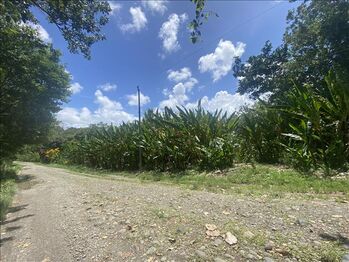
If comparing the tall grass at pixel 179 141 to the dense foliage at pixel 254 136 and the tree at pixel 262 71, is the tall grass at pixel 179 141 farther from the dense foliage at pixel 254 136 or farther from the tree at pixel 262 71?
the tree at pixel 262 71

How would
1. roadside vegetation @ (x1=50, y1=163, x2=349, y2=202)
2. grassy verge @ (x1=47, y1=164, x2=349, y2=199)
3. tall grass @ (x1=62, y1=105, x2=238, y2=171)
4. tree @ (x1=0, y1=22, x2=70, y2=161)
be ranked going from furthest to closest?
tree @ (x1=0, y1=22, x2=70, y2=161) < tall grass @ (x1=62, y1=105, x2=238, y2=171) < grassy verge @ (x1=47, y1=164, x2=349, y2=199) < roadside vegetation @ (x1=50, y1=163, x2=349, y2=202)

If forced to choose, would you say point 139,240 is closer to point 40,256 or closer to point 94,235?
point 94,235

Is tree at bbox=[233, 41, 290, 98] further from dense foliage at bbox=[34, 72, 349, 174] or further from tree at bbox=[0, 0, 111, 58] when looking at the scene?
tree at bbox=[0, 0, 111, 58]

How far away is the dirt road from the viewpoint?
13.3ft

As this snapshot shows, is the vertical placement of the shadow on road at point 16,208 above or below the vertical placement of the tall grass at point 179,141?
below

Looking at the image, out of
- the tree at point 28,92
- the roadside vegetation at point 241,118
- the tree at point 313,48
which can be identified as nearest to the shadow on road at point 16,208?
the roadside vegetation at point 241,118

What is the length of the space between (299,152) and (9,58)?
45.7 feet

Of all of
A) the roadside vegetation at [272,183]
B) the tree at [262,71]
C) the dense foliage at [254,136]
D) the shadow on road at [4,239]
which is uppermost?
the tree at [262,71]

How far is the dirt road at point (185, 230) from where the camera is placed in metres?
4.05

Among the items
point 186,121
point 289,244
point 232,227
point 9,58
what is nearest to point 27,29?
point 9,58

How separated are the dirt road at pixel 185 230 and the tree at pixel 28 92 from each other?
10.7 meters

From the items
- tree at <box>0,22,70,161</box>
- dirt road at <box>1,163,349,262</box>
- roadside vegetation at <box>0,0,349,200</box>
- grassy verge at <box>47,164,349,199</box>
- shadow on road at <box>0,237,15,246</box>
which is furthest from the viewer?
tree at <box>0,22,70,161</box>

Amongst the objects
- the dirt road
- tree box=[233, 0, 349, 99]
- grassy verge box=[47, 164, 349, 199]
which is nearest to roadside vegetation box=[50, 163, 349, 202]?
grassy verge box=[47, 164, 349, 199]

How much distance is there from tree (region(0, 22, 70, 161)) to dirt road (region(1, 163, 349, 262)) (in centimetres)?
1067
